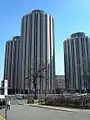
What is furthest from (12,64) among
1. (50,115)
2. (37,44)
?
(50,115)

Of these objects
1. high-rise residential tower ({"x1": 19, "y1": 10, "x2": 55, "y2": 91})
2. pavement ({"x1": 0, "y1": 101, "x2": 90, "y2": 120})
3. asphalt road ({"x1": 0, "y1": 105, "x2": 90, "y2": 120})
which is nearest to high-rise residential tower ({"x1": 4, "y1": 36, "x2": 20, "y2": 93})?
high-rise residential tower ({"x1": 19, "y1": 10, "x2": 55, "y2": 91})

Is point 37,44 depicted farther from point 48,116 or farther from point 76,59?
point 48,116

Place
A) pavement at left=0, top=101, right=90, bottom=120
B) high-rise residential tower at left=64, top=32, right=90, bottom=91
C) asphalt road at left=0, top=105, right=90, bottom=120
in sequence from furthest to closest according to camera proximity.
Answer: high-rise residential tower at left=64, top=32, right=90, bottom=91, pavement at left=0, top=101, right=90, bottom=120, asphalt road at left=0, top=105, right=90, bottom=120

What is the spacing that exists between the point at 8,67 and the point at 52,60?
32.6m

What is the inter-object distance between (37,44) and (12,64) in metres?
28.2

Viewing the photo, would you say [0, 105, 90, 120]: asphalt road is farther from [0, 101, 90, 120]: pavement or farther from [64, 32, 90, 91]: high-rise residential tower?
[64, 32, 90, 91]: high-rise residential tower

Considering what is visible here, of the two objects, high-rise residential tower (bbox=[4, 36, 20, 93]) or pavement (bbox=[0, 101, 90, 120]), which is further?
high-rise residential tower (bbox=[4, 36, 20, 93])

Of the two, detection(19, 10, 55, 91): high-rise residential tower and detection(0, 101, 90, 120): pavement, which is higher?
detection(19, 10, 55, 91): high-rise residential tower

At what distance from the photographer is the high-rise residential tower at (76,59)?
115 metres

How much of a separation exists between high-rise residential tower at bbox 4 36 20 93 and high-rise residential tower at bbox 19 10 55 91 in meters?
9.71

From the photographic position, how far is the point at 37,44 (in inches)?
5226

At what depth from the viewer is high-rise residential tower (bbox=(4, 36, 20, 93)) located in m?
150

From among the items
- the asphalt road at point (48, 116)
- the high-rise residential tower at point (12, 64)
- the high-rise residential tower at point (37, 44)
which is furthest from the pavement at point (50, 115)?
the high-rise residential tower at point (12, 64)

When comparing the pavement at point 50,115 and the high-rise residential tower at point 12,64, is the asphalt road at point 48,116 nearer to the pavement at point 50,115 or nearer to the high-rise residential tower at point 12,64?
the pavement at point 50,115
